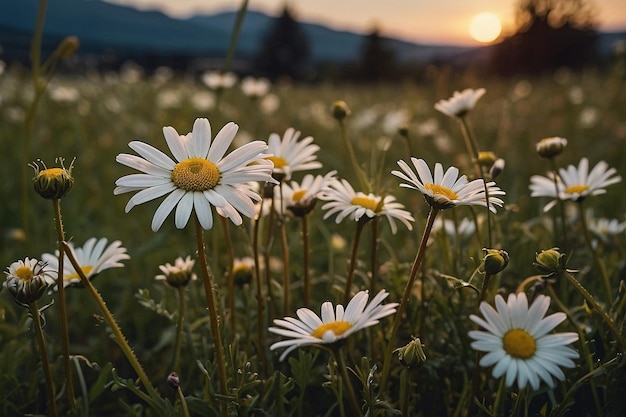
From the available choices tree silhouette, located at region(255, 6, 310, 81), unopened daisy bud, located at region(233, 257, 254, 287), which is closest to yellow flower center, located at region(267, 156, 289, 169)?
unopened daisy bud, located at region(233, 257, 254, 287)

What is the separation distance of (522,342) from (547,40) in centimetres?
3073

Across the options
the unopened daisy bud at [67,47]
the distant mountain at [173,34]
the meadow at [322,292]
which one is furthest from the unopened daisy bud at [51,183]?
the distant mountain at [173,34]

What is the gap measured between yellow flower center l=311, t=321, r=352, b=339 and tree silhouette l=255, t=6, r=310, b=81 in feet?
141

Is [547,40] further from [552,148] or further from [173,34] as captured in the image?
[173,34]

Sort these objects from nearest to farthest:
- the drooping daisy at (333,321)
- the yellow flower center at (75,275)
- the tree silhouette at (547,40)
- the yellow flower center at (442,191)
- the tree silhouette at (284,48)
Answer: the drooping daisy at (333,321)
the yellow flower center at (442,191)
the yellow flower center at (75,275)
the tree silhouette at (547,40)
the tree silhouette at (284,48)

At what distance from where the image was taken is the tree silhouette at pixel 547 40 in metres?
26.9

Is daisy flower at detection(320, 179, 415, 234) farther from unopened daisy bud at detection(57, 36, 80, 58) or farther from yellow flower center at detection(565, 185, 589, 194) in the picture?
unopened daisy bud at detection(57, 36, 80, 58)

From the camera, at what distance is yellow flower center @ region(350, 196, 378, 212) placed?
41.3 inches

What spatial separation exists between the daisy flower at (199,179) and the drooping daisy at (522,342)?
13.5 inches

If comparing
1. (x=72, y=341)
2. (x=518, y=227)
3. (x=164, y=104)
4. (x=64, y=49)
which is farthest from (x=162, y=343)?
(x=164, y=104)

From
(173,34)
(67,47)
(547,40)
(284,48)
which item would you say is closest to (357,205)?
(67,47)

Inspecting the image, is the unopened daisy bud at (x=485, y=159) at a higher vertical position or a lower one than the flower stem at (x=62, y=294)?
higher

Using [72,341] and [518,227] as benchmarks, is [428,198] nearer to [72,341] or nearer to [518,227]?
[518,227]

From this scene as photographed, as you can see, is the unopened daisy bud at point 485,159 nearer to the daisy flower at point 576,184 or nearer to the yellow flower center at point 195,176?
the daisy flower at point 576,184
